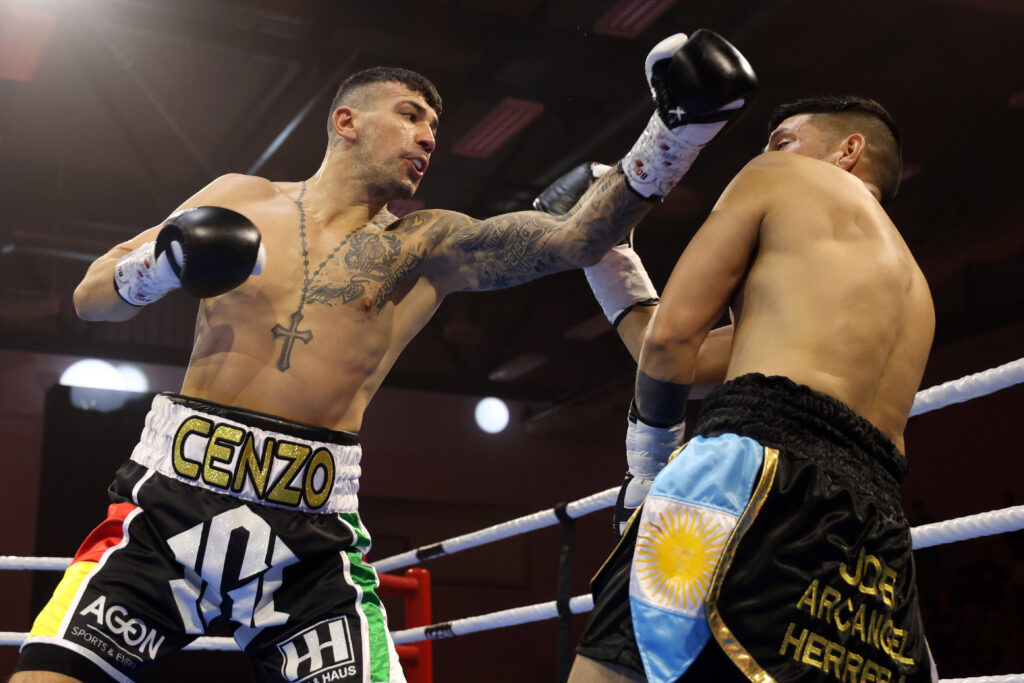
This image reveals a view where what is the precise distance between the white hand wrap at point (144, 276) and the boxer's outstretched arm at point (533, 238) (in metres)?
0.50

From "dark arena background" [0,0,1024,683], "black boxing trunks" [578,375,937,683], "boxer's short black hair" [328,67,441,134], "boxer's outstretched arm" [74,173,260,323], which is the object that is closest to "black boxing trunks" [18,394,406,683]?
"boxer's outstretched arm" [74,173,260,323]

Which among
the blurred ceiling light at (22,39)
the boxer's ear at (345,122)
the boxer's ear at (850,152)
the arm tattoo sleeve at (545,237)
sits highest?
the blurred ceiling light at (22,39)

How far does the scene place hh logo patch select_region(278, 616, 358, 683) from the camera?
1568 millimetres

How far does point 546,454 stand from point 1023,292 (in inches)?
175

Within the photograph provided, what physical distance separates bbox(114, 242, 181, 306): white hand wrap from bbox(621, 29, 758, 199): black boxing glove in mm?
766

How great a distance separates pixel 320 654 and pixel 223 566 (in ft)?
0.67

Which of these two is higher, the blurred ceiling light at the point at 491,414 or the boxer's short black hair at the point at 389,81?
the blurred ceiling light at the point at 491,414

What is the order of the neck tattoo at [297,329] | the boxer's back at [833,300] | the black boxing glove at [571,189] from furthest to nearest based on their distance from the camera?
the black boxing glove at [571,189], the neck tattoo at [297,329], the boxer's back at [833,300]

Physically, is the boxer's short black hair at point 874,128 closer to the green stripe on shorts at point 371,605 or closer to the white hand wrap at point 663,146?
the white hand wrap at point 663,146

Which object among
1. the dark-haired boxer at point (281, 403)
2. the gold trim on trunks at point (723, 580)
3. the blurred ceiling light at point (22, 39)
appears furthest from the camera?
the blurred ceiling light at point (22, 39)

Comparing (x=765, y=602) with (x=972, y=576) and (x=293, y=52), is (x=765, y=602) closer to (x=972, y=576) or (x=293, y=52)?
(x=293, y=52)

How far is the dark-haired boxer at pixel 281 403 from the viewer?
60.7 inches

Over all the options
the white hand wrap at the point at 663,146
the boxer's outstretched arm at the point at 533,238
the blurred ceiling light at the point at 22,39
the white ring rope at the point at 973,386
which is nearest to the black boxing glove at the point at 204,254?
the boxer's outstretched arm at the point at 533,238

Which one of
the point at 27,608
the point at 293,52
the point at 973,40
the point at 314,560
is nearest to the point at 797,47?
the point at 973,40
